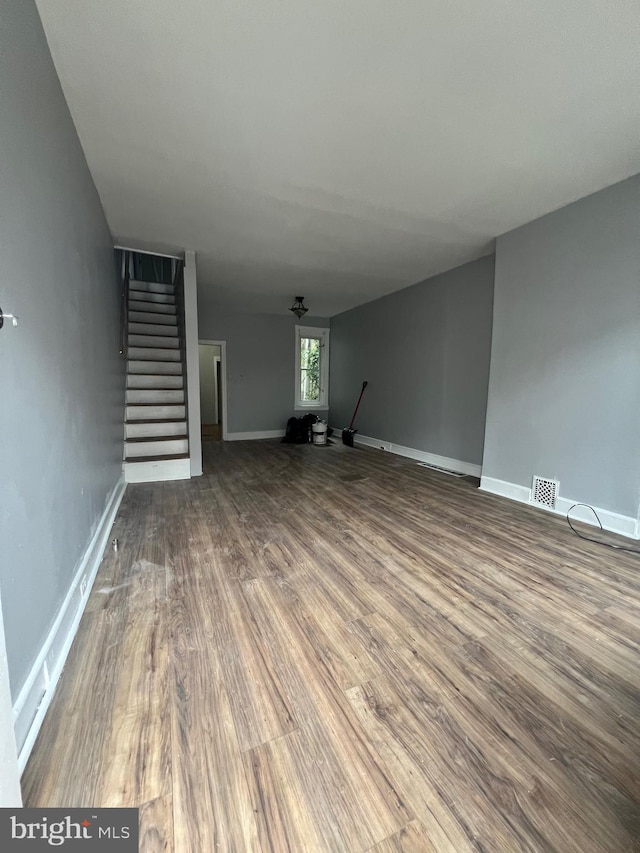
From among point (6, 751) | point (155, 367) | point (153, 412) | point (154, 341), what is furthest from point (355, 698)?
point (154, 341)

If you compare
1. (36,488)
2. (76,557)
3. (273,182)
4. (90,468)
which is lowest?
(76,557)

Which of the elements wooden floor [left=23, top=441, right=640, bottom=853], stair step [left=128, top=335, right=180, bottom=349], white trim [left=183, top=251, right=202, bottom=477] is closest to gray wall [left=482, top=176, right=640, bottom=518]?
wooden floor [left=23, top=441, right=640, bottom=853]

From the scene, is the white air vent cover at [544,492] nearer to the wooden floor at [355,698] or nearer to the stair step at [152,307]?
the wooden floor at [355,698]

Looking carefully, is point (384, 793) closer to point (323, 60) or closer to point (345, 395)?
point (323, 60)

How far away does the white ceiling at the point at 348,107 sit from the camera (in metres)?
1.40

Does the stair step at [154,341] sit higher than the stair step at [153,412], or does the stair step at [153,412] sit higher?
the stair step at [154,341]

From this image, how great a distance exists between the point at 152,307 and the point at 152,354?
43.7 inches

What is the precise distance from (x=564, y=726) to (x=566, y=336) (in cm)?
278

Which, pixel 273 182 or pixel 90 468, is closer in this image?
pixel 90 468

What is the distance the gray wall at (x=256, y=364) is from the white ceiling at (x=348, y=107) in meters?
3.39

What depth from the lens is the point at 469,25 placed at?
1.40 m

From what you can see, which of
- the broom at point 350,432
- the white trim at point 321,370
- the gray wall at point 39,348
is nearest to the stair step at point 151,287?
the white trim at point 321,370

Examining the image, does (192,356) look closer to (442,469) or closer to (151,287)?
(151,287)

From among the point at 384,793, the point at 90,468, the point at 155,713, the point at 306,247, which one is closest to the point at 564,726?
the point at 384,793
